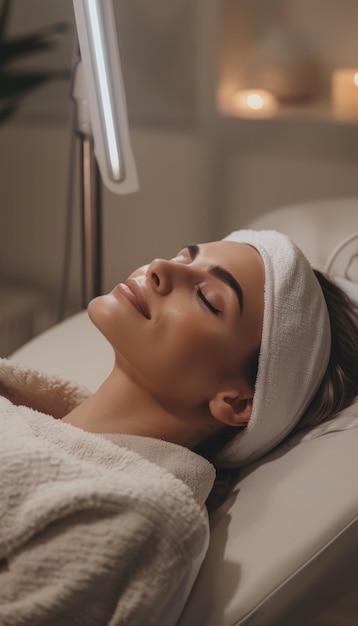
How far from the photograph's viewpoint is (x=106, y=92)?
1.46 metres

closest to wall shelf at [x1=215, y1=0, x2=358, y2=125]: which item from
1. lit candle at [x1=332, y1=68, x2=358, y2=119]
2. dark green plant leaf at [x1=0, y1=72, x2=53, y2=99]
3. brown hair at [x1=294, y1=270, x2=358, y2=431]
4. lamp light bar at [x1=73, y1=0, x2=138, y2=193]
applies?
lit candle at [x1=332, y1=68, x2=358, y2=119]

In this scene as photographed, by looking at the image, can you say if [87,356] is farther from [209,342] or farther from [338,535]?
[338,535]

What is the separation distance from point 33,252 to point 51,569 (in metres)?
1.87

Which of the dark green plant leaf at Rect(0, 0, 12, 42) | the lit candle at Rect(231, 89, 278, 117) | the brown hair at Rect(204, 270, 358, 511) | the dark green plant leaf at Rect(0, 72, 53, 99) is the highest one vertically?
the dark green plant leaf at Rect(0, 0, 12, 42)

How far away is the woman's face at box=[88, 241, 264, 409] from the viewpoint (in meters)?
1.15

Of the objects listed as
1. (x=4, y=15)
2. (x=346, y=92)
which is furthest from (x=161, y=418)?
(x=4, y=15)

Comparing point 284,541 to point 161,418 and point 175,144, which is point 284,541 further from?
point 175,144

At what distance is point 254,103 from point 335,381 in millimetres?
1063

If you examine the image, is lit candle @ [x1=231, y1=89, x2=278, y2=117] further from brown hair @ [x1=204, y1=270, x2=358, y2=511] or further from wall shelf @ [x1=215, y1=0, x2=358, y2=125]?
brown hair @ [x1=204, y1=270, x2=358, y2=511]

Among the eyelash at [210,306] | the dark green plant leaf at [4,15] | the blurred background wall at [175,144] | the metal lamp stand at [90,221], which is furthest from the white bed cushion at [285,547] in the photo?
the dark green plant leaf at [4,15]

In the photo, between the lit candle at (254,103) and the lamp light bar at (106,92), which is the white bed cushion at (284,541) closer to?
the lamp light bar at (106,92)

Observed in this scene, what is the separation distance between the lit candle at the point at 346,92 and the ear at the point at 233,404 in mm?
1018

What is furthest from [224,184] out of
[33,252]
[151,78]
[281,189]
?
[33,252]

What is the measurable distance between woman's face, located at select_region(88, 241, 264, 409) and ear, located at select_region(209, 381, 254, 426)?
0.01 meters
